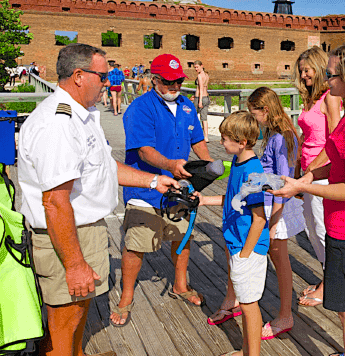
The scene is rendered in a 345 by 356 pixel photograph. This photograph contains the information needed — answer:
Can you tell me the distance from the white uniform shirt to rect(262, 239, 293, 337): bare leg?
4.04 feet

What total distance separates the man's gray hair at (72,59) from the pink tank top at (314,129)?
5.86ft

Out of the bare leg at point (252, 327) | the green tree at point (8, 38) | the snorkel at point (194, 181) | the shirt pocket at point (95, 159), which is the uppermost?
the green tree at point (8, 38)

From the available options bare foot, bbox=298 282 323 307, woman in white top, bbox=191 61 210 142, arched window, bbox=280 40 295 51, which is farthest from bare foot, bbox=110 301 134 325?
arched window, bbox=280 40 295 51

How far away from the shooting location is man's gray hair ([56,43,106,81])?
2.04 m

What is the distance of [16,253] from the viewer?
1.85 metres

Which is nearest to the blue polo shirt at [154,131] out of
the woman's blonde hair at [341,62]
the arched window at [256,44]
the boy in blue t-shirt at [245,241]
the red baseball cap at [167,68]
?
the red baseball cap at [167,68]

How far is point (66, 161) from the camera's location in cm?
189

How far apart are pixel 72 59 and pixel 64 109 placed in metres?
0.26

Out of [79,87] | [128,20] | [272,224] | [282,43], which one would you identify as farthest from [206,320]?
[282,43]

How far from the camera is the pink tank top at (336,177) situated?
214cm

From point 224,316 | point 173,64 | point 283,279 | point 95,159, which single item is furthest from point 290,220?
point 95,159

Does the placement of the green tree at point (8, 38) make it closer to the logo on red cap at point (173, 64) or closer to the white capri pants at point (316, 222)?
the logo on red cap at point (173, 64)

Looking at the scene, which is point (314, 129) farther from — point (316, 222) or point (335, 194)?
point (335, 194)

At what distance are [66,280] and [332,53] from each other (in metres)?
1.70
